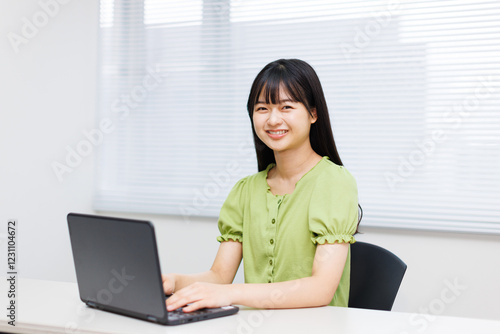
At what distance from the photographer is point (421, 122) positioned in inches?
95.3

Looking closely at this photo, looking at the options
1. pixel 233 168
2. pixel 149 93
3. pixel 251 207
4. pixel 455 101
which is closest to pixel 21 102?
pixel 149 93

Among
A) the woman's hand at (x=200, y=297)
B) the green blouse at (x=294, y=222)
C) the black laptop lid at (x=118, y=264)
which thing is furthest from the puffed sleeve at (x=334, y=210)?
the black laptop lid at (x=118, y=264)

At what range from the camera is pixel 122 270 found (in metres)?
1.19

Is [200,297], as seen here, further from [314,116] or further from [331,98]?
[331,98]

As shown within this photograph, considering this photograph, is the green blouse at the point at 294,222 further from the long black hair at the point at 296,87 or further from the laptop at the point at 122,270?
the laptop at the point at 122,270

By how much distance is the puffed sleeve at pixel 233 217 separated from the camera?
5.90 ft

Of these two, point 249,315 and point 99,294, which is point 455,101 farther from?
point 99,294

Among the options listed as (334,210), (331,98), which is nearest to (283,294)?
(334,210)

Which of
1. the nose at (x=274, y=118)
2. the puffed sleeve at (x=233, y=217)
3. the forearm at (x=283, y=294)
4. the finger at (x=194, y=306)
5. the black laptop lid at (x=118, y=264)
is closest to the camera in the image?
the black laptop lid at (x=118, y=264)

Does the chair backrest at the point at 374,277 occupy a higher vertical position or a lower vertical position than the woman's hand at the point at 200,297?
lower

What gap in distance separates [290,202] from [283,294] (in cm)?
40

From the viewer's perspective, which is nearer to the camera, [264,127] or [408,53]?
[264,127]

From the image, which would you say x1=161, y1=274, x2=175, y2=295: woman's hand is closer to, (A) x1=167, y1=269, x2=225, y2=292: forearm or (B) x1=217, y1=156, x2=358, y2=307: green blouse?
(A) x1=167, y1=269, x2=225, y2=292: forearm

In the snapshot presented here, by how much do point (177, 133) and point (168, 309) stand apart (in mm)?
1750
